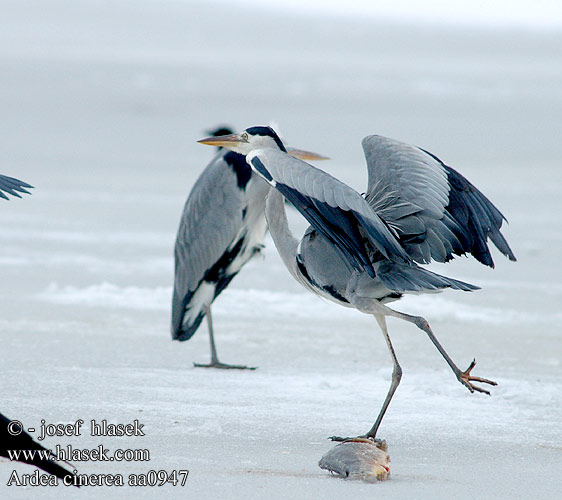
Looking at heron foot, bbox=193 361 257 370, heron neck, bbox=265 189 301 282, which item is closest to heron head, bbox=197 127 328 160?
heron neck, bbox=265 189 301 282

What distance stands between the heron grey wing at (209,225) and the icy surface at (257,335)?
1.21 ft

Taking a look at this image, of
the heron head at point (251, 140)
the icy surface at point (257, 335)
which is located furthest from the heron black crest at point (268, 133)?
the icy surface at point (257, 335)

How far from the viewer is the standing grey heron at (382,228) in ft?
14.7

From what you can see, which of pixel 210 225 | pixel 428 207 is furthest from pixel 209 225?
pixel 428 207

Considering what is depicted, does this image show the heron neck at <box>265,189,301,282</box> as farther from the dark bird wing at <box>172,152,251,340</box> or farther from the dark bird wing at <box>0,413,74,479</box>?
the dark bird wing at <box>0,413,74,479</box>

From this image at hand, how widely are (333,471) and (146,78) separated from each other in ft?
88.2

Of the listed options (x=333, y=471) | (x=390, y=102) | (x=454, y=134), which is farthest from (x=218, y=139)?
(x=390, y=102)

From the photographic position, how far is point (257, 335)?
6824 mm

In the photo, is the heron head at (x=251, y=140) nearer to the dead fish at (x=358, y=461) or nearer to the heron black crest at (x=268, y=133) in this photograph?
the heron black crest at (x=268, y=133)

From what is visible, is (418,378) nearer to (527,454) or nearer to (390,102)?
(527,454)

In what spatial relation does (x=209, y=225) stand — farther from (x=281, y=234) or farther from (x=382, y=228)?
(x=382, y=228)

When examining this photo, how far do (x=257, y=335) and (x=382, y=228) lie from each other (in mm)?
2506

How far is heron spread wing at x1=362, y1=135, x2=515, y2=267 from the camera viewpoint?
15.8 ft

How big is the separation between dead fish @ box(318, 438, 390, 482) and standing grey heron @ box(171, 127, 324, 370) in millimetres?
2872
